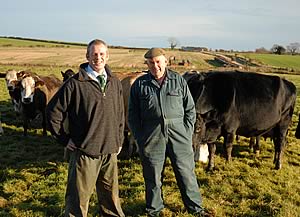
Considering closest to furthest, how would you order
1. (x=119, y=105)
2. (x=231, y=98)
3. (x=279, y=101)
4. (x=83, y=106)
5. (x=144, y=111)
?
(x=83, y=106) → (x=119, y=105) → (x=144, y=111) → (x=231, y=98) → (x=279, y=101)

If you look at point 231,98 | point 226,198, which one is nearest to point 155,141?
point 226,198

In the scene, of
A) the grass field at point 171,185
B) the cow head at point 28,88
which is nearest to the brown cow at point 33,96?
the cow head at point 28,88

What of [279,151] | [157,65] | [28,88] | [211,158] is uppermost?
[157,65]

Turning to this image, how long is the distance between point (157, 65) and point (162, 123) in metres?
0.72

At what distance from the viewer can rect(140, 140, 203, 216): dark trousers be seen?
470cm

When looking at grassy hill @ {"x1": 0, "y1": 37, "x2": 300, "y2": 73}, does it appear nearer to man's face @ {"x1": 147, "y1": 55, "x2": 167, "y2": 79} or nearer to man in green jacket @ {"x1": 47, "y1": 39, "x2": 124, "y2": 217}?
man's face @ {"x1": 147, "y1": 55, "x2": 167, "y2": 79}

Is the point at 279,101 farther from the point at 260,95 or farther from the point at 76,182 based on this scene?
the point at 76,182

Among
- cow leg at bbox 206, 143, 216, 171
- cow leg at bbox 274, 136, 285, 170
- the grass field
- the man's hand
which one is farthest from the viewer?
cow leg at bbox 274, 136, 285, 170

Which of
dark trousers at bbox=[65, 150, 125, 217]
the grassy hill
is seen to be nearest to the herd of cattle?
dark trousers at bbox=[65, 150, 125, 217]

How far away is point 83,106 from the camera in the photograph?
397cm

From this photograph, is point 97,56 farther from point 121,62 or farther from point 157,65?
point 121,62

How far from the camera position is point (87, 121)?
13.1 ft

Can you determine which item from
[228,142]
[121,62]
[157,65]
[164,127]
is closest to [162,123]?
[164,127]

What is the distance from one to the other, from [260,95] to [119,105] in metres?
3.92
